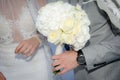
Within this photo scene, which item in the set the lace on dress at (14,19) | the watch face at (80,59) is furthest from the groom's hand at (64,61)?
the lace on dress at (14,19)

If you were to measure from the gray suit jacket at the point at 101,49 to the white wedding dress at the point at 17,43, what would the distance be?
283mm

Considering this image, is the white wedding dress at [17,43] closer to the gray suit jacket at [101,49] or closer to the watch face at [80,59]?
the gray suit jacket at [101,49]

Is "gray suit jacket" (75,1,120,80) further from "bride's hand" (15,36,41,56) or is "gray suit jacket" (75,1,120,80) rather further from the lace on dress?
the lace on dress

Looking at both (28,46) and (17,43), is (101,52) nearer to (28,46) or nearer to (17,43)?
(28,46)

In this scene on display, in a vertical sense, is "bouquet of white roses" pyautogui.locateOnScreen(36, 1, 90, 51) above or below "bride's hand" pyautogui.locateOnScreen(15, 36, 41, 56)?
above

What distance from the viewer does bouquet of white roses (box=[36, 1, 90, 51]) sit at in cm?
116

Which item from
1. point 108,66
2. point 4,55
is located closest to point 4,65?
point 4,55

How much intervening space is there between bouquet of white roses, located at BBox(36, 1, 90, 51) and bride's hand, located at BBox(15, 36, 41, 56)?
1.13 feet

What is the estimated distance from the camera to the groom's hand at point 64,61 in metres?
1.24

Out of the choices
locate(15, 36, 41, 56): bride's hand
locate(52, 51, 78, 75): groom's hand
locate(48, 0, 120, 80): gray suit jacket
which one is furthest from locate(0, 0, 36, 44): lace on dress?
locate(52, 51, 78, 75): groom's hand

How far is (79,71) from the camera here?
1.55 metres

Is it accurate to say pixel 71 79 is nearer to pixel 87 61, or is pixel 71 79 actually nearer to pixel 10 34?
pixel 87 61

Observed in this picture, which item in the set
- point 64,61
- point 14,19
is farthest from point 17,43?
point 64,61

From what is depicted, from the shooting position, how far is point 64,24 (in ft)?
3.79
